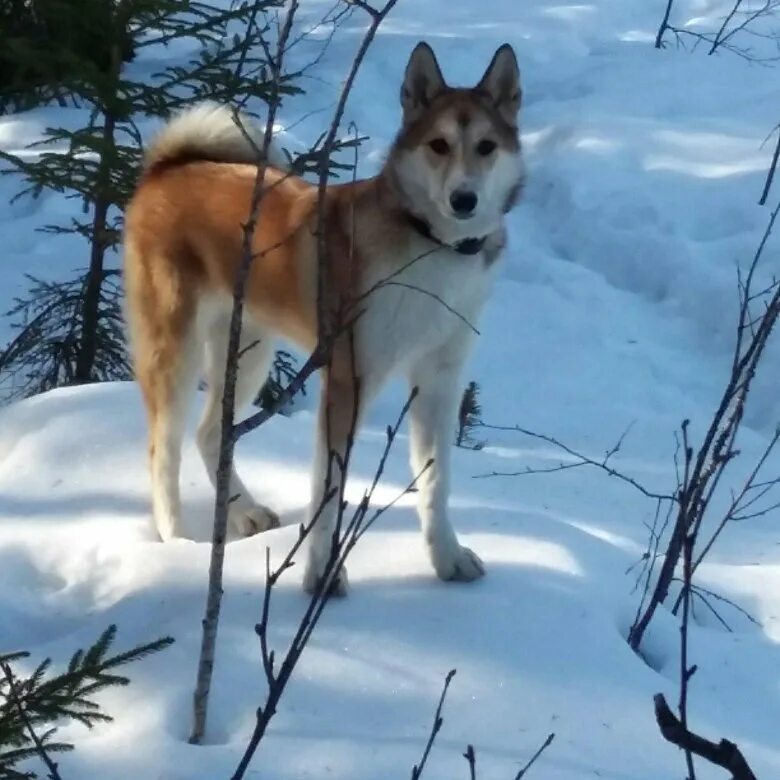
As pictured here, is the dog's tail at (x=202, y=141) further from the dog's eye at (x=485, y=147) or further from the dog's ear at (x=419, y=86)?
the dog's eye at (x=485, y=147)

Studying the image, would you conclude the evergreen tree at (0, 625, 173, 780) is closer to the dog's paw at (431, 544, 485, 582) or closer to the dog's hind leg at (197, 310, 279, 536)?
the dog's paw at (431, 544, 485, 582)

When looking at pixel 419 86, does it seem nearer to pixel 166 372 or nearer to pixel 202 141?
pixel 202 141

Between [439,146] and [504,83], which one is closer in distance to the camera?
[439,146]

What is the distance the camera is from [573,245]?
7.70 meters

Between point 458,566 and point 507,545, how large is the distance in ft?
0.99

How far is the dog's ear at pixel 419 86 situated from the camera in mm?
3127

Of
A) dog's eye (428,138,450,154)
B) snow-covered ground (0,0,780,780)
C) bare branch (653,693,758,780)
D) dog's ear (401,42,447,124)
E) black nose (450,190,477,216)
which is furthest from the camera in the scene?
dog's ear (401,42,447,124)

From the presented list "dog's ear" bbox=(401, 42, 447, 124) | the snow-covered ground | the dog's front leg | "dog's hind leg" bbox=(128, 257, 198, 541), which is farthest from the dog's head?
the snow-covered ground

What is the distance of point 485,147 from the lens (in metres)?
3.04

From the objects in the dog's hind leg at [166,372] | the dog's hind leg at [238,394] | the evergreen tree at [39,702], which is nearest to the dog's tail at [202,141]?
the dog's hind leg at [166,372]

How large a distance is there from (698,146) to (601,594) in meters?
6.00

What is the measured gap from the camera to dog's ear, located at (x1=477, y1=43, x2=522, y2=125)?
3.14 meters

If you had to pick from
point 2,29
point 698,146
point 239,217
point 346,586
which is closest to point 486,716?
point 346,586

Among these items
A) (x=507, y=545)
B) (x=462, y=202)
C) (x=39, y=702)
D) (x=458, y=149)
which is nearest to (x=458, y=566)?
(x=507, y=545)
